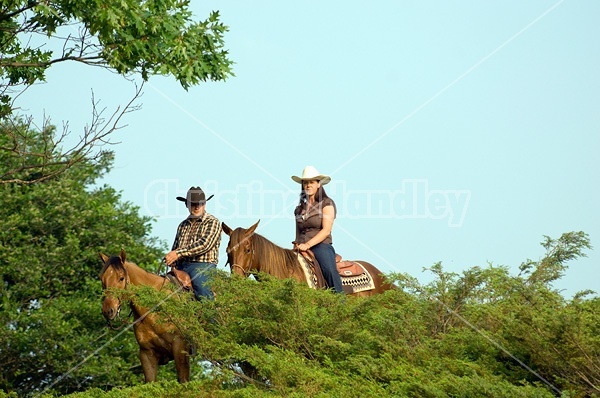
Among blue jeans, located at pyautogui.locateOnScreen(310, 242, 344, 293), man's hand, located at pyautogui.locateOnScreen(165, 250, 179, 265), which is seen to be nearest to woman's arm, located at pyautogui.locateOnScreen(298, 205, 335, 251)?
blue jeans, located at pyautogui.locateOnScreen(310, 242, 344, 293)

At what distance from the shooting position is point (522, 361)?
927cm

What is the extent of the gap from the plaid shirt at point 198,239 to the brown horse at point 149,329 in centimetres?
52

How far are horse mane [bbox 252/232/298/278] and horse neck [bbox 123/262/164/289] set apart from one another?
146 centimetres

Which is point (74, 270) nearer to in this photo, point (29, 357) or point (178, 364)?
point (29, 357)

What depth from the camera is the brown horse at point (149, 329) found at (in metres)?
13.0

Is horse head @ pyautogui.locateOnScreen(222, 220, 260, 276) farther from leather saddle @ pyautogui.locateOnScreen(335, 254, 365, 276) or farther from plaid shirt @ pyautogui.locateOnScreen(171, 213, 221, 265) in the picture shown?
leather saddle @ pyautogui.locateOnScreen(335, 254, 365, 276)

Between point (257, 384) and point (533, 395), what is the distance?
304cm

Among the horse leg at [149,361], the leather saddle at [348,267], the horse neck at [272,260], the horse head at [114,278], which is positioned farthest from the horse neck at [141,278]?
the leather saddle at [348,267]

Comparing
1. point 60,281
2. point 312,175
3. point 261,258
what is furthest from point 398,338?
point 60,281

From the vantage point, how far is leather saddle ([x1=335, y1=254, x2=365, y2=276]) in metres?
15.1

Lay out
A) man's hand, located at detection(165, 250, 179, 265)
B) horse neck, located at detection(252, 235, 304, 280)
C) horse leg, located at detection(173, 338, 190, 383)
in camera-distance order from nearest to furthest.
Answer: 1. horse leg, located at detection(173, 338, 190, 383)
2. man's hand, located at detection(165, 250, 179, 265)
3. horse neck, located at detection(252, 235, 304, 280)

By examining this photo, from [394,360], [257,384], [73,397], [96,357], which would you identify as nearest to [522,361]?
[394,360]

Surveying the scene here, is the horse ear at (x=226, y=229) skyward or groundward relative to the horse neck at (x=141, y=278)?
skyward

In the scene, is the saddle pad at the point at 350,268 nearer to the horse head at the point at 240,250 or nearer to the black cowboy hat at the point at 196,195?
the horse head at the point at 240,250
